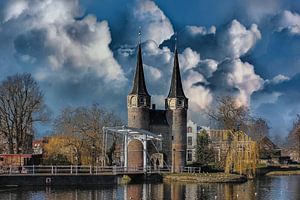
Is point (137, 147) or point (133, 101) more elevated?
point (133, 101)

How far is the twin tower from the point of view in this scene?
264 feet

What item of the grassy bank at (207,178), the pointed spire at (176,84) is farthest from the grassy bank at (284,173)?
the grassy bank at (207,178)

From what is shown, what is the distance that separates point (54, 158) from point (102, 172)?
7.62 m

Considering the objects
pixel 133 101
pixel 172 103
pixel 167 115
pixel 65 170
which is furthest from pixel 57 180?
pixel 172 103

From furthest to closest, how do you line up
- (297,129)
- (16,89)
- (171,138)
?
(297,129) < (171,138) < (16,89)

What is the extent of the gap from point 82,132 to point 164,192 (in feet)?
84.3

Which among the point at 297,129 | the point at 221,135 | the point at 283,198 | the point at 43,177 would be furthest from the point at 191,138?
the point at 283,198

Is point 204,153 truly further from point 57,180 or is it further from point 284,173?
point 57,180

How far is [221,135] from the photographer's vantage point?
250ft

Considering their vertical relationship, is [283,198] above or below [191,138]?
below

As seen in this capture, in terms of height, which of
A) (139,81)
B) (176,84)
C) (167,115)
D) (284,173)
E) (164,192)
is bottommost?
(164,192)

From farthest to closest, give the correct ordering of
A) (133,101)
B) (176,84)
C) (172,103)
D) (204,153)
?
(204,153) → (176,84) → (172,103) → (133,101)

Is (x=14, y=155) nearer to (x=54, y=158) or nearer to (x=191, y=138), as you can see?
(x=54, y=158)

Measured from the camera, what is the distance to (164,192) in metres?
51.8
